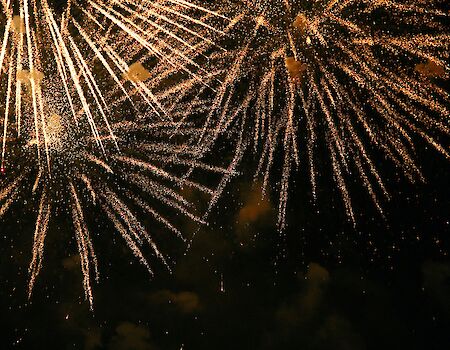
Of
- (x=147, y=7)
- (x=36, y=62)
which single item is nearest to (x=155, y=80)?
(x=147, y=7)

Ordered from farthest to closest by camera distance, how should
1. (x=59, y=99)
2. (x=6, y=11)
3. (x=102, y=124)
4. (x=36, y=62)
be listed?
(x=102, y=124)
(x=59, y=99)
(x=36, y=62)
(x=6, y=11)

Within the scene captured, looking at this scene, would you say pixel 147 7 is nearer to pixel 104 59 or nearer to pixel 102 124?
pixel 104 59

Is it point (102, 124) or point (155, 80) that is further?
point (102, 124)

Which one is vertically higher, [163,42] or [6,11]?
[6,11]

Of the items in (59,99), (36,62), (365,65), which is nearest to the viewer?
(36,62)

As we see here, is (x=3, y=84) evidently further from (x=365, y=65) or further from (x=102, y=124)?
(x=365, y=65)

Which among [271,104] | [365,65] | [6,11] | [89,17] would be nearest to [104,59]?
[89,17]

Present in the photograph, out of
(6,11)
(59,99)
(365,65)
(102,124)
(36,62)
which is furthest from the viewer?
(102,124)

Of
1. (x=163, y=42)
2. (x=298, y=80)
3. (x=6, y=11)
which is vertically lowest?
(x=298, y=80)

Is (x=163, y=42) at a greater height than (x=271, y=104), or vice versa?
(x=163, y=42)
